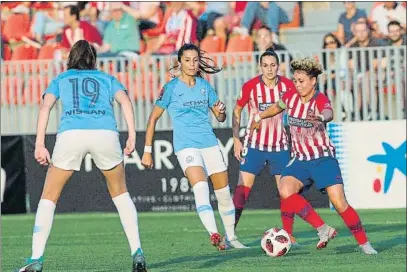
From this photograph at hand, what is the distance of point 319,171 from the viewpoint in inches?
470

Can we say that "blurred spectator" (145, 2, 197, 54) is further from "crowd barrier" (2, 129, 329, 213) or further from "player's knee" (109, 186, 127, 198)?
"player's knee" (109, 186, 127, 198)

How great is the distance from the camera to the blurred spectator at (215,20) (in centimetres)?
2116

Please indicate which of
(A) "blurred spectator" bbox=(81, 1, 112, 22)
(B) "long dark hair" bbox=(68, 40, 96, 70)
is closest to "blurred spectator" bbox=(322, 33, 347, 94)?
(A) "blurred spectator" bbox=(81, 1, 112, 22)

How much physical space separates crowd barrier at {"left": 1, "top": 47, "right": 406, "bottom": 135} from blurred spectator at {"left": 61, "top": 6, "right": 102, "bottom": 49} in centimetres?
139

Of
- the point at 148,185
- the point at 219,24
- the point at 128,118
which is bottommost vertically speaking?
the point at 148,185

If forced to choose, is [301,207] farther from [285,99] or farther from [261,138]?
[261,138]

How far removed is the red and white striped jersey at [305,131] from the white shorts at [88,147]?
7.43 ft

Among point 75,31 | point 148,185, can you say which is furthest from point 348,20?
point 75,31

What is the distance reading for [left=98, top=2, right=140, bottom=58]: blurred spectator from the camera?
21281 mm

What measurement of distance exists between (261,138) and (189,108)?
1.32 m

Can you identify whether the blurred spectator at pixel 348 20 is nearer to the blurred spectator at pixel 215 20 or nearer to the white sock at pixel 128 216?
the blurred spectator at pixel 215 20

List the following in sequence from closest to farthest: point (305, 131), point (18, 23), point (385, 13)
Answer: point (305, 131), point (385, 13), point (18, 23)

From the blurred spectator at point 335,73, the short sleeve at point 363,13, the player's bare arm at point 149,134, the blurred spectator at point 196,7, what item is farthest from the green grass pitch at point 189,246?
the blurred spectator at point 196,7

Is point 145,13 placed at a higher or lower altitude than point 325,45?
higher
